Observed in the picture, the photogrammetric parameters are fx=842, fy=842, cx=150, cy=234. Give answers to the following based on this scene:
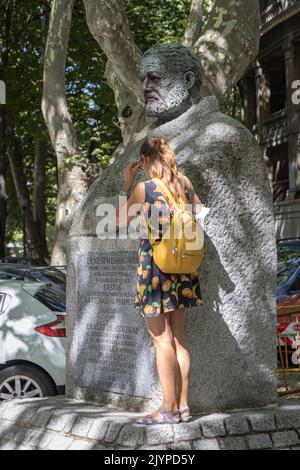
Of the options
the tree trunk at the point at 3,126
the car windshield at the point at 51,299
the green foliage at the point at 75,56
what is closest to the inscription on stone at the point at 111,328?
the car windshield at the point at 51,299

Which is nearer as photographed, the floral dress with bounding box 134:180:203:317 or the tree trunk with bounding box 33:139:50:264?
the floral dress with bounding box 134:180:203:317

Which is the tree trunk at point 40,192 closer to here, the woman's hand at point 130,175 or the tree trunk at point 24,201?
the tree trunk at point 24,201

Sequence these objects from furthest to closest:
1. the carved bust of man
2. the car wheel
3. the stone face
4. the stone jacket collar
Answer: the car wheel < the stone jacket collar < the carved bust of man < the stone face

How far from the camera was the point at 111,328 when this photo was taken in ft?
20.6

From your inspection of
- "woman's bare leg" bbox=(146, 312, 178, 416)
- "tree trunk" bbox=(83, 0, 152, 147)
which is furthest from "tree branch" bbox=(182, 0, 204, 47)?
"woman's bare leg" bbox=(146, 312, 178, 416)

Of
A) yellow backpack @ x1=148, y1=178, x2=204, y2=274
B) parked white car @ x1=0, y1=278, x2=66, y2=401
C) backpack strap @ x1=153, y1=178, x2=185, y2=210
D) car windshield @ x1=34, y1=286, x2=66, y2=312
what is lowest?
parked white car @ x1=0, y1=278, x2=66, y2=401

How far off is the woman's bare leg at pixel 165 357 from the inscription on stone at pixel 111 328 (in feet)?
1.57

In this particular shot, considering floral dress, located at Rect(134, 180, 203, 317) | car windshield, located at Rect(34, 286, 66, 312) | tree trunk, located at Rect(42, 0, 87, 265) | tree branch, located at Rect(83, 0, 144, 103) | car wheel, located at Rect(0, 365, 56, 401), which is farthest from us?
tree trunk, located at Rect(42, 0, 87, 265)

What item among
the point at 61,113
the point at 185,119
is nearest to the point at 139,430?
the point at 185,119

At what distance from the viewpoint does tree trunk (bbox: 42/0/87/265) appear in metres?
15.4

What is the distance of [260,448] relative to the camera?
17.7 feet

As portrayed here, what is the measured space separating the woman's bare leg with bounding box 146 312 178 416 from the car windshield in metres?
3.36

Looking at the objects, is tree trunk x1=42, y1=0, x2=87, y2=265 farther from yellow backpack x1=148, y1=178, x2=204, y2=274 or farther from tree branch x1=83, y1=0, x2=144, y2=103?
yellow backpack x1=148, y1=178, x2=204, y2=274

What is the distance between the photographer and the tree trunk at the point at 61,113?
50.5 ft
